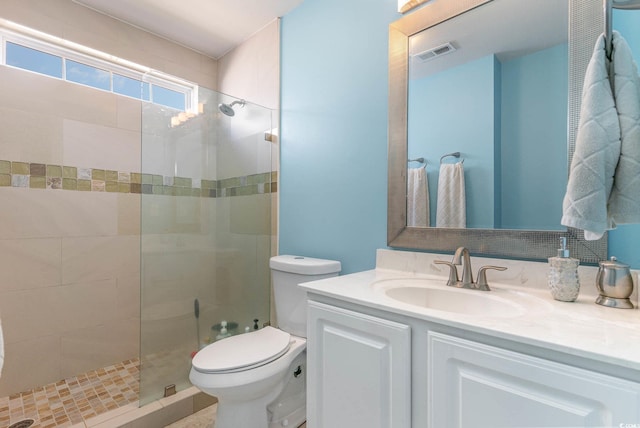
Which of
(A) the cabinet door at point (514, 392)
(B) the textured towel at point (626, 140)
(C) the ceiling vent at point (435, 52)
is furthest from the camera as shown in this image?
(C) the ceiling vent at point (435, 52)

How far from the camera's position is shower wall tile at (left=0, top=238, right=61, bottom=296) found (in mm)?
1740

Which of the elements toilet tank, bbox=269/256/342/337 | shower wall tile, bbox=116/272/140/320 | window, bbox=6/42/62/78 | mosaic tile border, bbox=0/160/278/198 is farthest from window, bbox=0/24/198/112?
shower wall tile, bbox=116/272/140/320

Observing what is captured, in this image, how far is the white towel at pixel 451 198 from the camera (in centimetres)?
126

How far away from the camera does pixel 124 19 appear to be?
82.4 inches

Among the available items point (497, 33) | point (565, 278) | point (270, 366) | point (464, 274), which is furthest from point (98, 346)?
point (497, 33)

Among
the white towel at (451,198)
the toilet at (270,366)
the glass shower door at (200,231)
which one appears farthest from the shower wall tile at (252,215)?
the white towel at (451,198)

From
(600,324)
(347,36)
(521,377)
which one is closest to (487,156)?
(600,324)

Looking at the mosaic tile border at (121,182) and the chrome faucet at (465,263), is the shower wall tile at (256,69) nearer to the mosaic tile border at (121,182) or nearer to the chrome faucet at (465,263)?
the mosaic tile border at (121,182)

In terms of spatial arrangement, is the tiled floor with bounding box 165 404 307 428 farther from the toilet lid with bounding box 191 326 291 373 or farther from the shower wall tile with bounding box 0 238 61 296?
the shower wall tile with bounding box 0 238 61 296

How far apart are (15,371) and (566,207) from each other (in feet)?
8.94

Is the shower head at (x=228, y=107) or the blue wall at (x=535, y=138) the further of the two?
the shower head at (x=228, y=107)

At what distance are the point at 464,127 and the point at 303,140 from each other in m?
0.94

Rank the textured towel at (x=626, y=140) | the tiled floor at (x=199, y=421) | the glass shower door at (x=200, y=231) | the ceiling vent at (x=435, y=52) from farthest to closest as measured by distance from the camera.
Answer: the glass shower door at (x=200, y=231), the tiled floor at (x=199, y=421), the ceiling vent at (x=435, y=52), the textured towel at (x=626, y=140)

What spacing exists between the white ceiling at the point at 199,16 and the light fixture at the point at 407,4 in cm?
78
